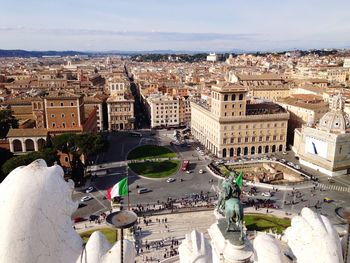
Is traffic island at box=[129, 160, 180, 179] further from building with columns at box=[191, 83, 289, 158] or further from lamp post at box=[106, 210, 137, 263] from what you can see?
lamp post at box=[106, 210, 137, 263]

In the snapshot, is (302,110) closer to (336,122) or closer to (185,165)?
(336,122)

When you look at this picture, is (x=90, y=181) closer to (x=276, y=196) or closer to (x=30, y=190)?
(x=276, y=196)

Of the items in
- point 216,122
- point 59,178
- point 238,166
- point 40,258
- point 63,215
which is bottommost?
point 238,166

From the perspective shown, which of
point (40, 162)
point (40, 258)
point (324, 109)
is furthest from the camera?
point (324, 109)

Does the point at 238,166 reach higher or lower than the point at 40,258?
lower

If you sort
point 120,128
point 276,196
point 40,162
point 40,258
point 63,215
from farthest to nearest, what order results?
1. point 120,128
2. point 276,196
3. point 40,162
4. point 63,215
5. point 40,258

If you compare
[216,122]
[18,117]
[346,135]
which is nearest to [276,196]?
[346,135]

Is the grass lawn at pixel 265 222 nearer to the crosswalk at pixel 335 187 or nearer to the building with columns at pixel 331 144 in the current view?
the crosswalk at pixel 335 187
